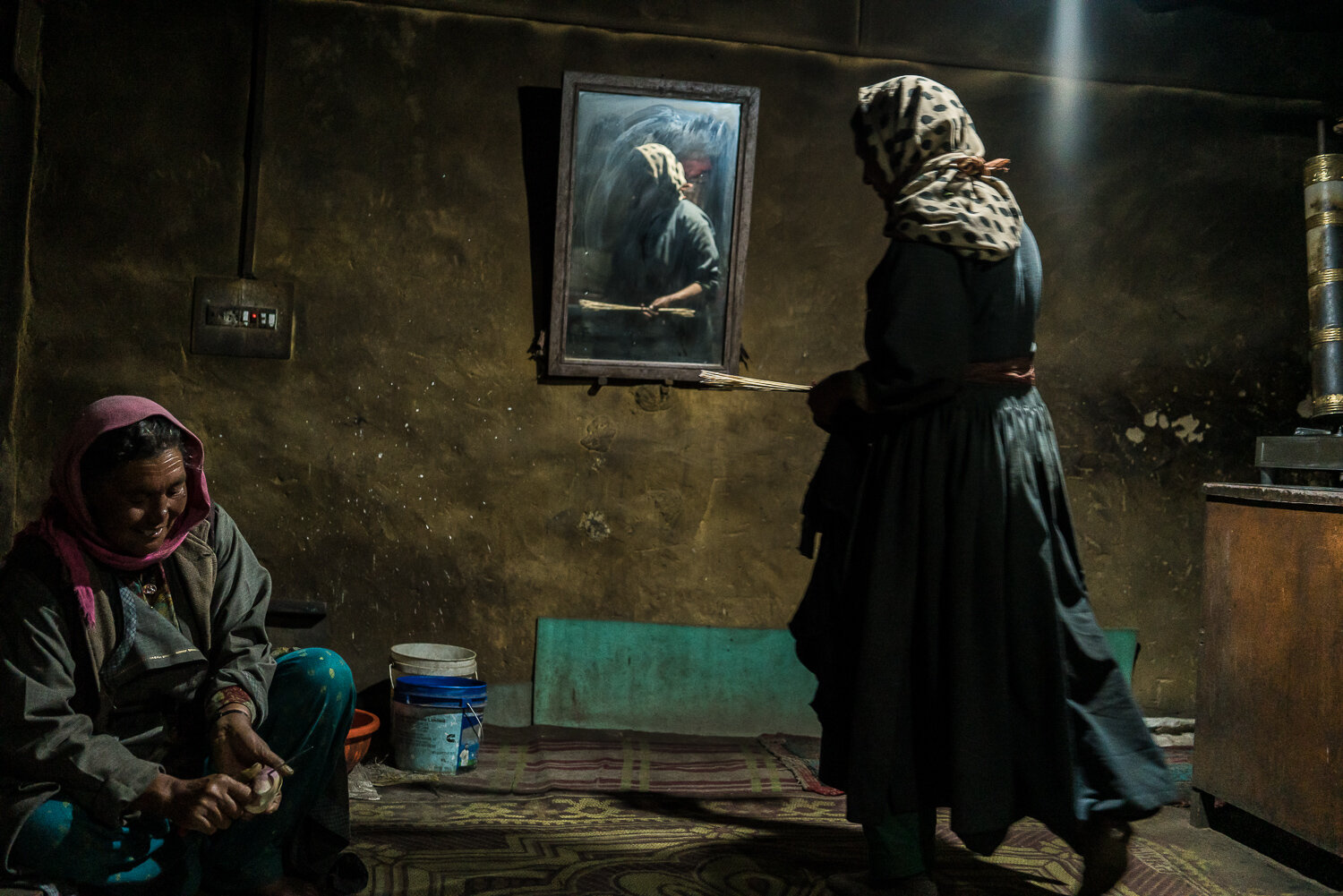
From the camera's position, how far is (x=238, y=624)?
211 centimetres

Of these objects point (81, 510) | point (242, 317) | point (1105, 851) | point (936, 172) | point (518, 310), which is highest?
point (936, 172)

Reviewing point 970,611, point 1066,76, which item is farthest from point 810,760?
point 1066,76

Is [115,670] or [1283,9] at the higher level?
[1283,9]

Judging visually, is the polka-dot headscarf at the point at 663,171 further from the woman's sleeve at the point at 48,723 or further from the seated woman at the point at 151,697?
the woman's sleeve at the point at 48,723

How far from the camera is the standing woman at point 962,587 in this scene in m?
2.14

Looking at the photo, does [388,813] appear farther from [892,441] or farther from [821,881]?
[892,441]

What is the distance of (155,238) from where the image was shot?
3736 mm

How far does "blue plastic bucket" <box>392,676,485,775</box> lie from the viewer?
339 cm

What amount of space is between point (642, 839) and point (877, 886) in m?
0.79

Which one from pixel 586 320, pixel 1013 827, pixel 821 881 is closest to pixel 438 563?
pixel 586 320

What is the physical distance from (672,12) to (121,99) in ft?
6.58

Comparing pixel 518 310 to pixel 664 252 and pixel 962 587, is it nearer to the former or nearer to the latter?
pixel 664 252

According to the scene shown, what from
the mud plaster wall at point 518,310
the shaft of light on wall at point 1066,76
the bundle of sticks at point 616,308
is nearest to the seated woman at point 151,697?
the mud plaster wall at point 518,310

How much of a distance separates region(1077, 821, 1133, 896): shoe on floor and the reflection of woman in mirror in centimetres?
226
